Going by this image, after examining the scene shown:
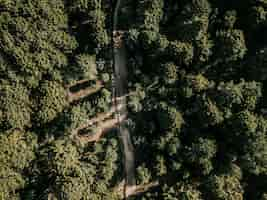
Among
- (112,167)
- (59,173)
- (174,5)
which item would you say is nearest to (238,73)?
(174,5)

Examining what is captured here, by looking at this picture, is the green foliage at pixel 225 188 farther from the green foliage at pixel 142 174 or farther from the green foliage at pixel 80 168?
the green foliage at pixel 80 168

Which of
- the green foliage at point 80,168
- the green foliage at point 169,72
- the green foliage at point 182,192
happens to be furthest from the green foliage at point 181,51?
the green foliage at point 182,192

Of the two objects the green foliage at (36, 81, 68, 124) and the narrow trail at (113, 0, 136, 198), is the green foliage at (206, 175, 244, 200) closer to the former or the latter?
the narrow trail at (113, 0, 136, 198)

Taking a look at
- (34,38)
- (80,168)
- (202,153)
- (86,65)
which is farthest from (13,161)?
(202,153)

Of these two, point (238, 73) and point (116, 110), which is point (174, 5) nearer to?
point (238, 73)

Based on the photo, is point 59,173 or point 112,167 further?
point 112,167

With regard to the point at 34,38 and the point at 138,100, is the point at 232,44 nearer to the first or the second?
the point at 138,100

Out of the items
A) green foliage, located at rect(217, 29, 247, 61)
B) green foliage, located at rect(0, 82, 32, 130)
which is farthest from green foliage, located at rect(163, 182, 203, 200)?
green foliage, located at rect(0, 82, 32, 130)
